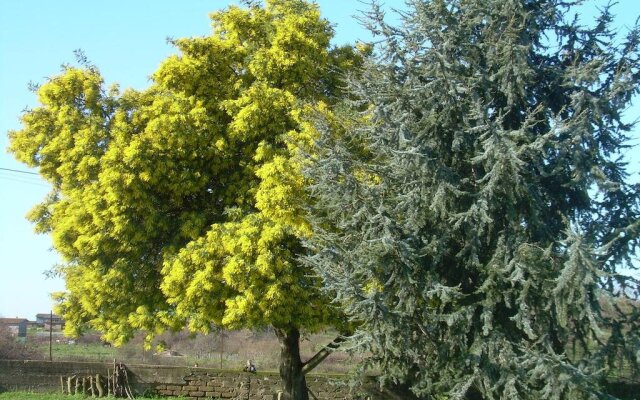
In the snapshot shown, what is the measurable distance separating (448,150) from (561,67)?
2244 millimetres

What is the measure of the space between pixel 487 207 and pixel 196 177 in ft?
22.9

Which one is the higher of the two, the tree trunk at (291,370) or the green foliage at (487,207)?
the green foliage at (487,207)

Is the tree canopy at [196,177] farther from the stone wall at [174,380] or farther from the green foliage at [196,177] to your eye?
the stone wall at [174,380]

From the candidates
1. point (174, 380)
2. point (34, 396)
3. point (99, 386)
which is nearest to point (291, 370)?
point (174, 380)

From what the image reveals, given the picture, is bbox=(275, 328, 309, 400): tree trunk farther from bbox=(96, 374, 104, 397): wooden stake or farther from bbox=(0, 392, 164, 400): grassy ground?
bbox=(96, 374, 104, 397): wooden stake

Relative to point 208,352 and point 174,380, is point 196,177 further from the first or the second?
point 208,352

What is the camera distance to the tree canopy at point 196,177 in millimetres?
14109

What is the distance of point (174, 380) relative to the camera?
2025cm

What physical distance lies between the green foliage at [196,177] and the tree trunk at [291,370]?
166 cm

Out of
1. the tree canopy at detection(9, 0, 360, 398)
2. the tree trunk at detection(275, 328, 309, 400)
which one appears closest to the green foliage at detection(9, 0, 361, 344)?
the tree canopy at detection(9, 0, 360, 398)

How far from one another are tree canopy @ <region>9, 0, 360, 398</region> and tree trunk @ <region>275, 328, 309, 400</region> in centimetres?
211

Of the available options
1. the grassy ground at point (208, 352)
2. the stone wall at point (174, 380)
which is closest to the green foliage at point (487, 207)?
the stone wall at point (174, 380)

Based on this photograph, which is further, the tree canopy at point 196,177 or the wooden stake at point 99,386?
the wooden stake at point 99,386

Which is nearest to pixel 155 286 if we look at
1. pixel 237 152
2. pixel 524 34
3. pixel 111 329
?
pixel 111 329
